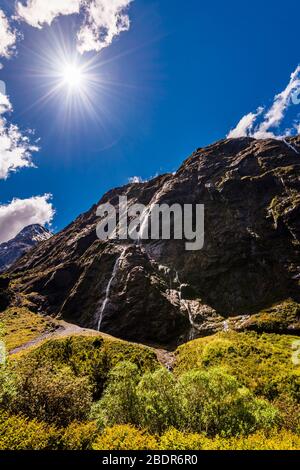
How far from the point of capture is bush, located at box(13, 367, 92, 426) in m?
25.4

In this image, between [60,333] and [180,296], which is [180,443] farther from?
[60,333]

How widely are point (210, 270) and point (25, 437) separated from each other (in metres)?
90.5

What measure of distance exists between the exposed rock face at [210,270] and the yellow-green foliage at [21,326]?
26.3 ft

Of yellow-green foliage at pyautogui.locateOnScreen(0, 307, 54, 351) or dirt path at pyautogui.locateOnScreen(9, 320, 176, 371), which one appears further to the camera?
yellow-green foliage at pyautogui.locateOnScreen(0, 307, 54, 351)

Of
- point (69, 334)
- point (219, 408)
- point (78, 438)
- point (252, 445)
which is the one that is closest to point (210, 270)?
point (69, 334)

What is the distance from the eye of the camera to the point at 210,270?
104 meters

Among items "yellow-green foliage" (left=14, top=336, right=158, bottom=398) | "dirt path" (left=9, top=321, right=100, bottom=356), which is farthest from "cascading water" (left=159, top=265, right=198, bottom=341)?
"dirt path" (left=9, top=321, right=100, bottom=356)

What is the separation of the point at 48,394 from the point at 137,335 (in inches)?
2485

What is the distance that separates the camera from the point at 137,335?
287 feet

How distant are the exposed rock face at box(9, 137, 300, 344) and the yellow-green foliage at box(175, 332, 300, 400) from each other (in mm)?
8698

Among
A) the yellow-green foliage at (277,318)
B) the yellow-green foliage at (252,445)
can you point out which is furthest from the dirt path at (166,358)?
the yellow-green foliage at (252,445)

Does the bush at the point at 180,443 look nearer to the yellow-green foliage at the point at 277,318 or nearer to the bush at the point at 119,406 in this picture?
the bush at the point at 119,406

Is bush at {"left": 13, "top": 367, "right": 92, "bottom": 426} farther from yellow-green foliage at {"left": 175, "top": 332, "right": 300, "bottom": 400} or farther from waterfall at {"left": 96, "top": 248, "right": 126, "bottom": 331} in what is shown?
waterfall at {"left": 96, "top": 248, "right": 126, "bottom": 331}

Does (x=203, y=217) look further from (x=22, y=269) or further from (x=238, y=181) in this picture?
(x=22, y=269)
